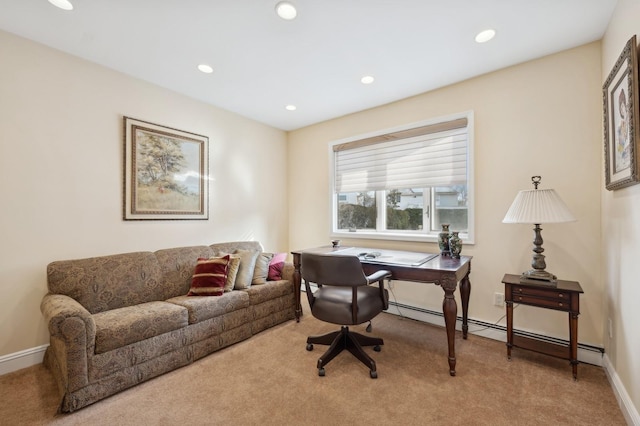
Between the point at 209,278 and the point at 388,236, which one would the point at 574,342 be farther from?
the point at 209,278

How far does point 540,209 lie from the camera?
78.6 inches

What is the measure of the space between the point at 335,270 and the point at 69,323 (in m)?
1.67

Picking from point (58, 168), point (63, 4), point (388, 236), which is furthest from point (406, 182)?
point (58, 168)

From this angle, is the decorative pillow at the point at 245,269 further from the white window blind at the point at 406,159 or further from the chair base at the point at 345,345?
the white window blind at the point at 406,159

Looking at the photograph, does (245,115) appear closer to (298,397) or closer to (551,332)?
(298,397)

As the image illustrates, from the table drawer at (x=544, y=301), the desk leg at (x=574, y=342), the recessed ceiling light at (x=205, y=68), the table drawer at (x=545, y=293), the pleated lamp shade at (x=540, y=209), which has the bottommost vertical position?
the desk leg at (x=574, y=342)

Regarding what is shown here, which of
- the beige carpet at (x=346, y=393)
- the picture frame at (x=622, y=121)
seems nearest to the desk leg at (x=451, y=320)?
the beige carpet at (x=346, y=393)

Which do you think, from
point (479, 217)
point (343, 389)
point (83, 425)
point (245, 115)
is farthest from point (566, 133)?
point (83, 425)

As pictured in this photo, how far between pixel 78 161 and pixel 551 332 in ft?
14.4

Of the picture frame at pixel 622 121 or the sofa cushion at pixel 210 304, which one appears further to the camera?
the sofa cushion at pixel 210 304

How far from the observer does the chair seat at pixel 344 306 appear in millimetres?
2010

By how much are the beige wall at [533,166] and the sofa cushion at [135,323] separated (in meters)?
2.29

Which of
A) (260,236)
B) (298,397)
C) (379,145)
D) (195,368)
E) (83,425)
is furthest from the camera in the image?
(260,236)

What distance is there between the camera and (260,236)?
4.04m
